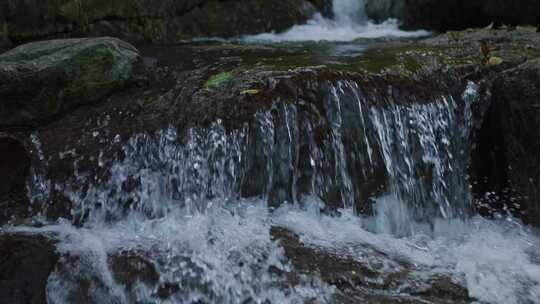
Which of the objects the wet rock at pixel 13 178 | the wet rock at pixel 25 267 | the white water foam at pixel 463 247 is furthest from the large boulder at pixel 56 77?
the white water foam at pixel 463 247

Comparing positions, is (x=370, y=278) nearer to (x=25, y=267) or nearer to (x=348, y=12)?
(x=25, y=267)

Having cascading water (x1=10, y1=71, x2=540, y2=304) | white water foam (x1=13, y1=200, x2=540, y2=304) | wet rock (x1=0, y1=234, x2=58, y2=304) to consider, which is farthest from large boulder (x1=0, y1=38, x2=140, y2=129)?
wet rock (x1=0, y1=234, x2=58, y2=304)

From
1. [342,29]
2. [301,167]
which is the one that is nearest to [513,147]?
[301,167]

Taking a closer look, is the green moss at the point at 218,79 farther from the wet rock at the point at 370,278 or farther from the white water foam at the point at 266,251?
the wet rock at the point at 370,278

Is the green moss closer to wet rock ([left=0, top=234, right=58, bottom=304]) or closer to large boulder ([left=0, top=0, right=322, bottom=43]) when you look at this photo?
wet rock ([left=0, top=234, right=58, bottom=304])

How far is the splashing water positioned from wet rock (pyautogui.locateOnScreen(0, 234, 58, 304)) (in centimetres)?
565

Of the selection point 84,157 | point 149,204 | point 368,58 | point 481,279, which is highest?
point 368,58

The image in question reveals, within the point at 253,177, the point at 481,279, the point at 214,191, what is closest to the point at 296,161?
the point at 253,177

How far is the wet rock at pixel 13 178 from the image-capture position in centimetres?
449

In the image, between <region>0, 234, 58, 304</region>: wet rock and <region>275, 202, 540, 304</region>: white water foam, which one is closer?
<region>0, 234, 58, 304</region>: wet rock

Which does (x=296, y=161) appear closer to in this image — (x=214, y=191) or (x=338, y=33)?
(x=214, y=191)

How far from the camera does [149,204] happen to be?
4.57m

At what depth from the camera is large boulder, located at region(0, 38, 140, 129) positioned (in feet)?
16.1

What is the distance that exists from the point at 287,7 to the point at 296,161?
6.14 meters
